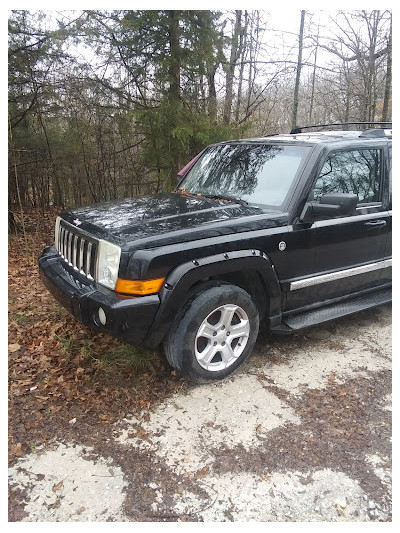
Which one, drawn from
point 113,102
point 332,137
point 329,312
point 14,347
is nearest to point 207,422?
point 329,312

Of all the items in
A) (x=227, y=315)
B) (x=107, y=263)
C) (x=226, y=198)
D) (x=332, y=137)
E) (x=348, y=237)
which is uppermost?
(x=332, y=137)

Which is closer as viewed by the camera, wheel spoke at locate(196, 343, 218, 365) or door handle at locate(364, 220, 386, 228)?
wheel spoke at locate(196, 343, 218, 365)

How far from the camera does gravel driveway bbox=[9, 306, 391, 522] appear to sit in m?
2.07

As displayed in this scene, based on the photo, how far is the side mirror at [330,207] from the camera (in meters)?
3.04

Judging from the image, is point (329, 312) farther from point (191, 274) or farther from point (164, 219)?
point (164, 219)

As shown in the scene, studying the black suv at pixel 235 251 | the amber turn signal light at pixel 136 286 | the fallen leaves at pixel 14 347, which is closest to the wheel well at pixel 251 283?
the black suv at pixel 235 251

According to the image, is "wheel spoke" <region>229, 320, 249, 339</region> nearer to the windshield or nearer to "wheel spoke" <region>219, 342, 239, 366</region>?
"wheel spoke" <region>219, 342, 239, 366</region>

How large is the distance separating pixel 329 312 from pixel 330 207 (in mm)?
1060

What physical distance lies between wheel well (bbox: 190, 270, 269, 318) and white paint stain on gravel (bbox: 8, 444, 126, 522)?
4.84ft

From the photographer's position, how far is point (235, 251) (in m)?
2.93

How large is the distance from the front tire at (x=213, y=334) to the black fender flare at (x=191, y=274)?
11cm

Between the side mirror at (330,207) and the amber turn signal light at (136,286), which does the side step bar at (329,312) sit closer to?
the side mirror at (330,207)

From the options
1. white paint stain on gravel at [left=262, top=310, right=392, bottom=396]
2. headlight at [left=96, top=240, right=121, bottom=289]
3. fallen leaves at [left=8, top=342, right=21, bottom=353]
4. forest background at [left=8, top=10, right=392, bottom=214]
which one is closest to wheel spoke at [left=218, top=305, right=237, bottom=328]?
white paint stain on gravel at [left=262, top=310, right=392, bottom=396]

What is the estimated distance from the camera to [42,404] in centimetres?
279
